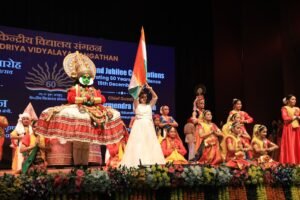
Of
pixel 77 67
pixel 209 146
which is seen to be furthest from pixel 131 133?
pixel 209 146

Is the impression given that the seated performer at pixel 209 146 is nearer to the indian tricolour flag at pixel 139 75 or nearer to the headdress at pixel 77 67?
the indian tricolour flag at pixel 139 75

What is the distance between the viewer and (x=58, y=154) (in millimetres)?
5383

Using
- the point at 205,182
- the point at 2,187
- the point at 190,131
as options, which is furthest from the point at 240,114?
the point at 2,187

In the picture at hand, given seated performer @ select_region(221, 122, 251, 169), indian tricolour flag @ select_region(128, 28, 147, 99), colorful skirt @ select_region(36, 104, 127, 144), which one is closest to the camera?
colorful skirt @ select_region(36, 104, 127, 144)

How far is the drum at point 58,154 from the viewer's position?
17.6 ft

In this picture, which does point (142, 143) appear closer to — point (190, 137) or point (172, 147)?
point (172, 147)

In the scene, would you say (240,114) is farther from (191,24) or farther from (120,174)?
(120,174)

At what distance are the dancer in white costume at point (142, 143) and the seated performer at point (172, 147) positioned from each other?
46.7 inches

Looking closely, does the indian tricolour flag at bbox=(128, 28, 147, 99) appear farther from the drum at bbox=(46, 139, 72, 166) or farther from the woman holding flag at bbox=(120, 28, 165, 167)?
the drum at bbox=(46, 139, 72, 166)

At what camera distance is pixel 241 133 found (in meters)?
6.88

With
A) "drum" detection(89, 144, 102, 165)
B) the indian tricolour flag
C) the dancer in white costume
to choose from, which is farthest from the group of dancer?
"drum" detection(89, 144, 102, 165)

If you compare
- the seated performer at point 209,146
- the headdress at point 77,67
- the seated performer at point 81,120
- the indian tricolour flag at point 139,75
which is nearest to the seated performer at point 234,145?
the seated performer at point 209,146

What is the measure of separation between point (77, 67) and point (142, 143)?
1249 millimetres

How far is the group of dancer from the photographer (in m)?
5.18
